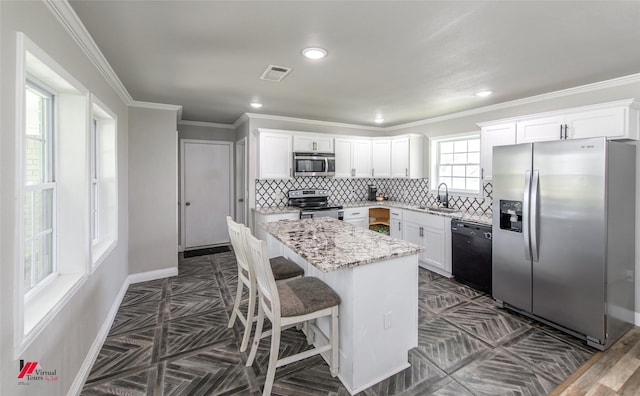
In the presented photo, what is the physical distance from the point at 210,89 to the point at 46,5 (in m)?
1.90

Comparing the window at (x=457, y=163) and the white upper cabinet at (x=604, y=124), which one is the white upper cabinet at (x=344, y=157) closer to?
the window at (x=457, y=163)

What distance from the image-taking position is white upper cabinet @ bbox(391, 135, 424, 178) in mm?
5195

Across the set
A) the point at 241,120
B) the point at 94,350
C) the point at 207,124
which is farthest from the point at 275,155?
the point at 94,350

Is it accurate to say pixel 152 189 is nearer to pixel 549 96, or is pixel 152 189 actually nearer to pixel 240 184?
pixel 240 184

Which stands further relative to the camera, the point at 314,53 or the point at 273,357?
the point at 314,53

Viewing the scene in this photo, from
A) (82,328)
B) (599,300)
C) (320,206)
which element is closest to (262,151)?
(320,206)

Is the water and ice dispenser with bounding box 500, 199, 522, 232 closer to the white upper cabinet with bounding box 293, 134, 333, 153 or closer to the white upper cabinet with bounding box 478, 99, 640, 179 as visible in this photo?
the white upper cabinet with bounding box 478, 99, 640, 179

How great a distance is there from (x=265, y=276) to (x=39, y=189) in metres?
1.47

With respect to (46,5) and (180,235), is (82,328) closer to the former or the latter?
(46,5)

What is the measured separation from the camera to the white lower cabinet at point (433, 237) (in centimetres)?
421

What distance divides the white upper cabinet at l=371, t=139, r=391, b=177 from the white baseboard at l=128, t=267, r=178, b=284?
3.77 m

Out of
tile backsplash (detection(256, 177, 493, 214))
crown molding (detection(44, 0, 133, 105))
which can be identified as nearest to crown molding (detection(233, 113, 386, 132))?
tile backsplash (detection(256, 177, 493, 214))

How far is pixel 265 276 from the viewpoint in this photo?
198 cm

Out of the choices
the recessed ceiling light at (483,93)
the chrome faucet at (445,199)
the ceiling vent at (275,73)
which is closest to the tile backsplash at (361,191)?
the chrome faucet at (445,199)
